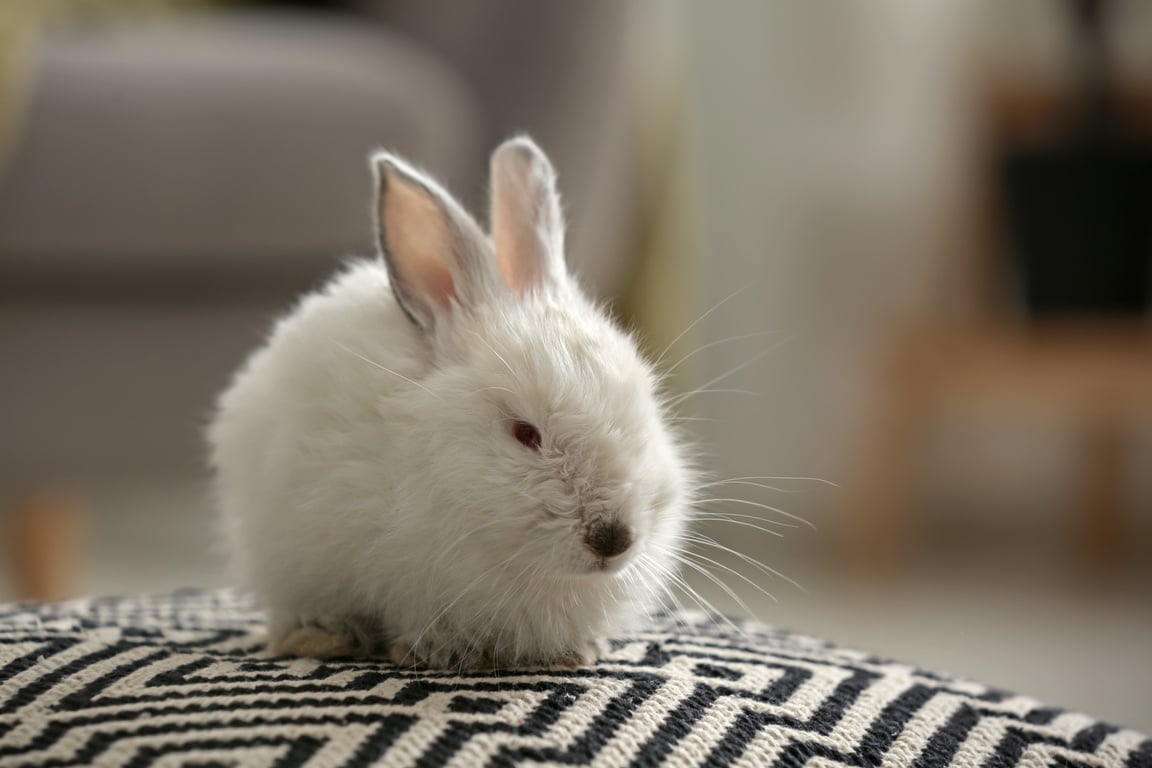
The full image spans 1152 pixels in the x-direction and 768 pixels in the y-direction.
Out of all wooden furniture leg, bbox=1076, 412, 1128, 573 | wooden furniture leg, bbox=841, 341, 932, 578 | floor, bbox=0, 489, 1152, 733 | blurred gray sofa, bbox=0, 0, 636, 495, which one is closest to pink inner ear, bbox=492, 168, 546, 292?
blurred gray sofa, bbox=0, 0, 636, 495

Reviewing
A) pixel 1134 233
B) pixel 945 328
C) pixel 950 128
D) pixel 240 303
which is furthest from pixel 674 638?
pixel 950 128

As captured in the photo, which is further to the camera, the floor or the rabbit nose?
the floor

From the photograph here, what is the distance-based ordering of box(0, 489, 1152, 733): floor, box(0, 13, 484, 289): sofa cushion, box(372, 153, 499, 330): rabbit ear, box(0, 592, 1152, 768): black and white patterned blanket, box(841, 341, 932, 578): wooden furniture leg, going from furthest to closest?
1. box(841, 341, 932, 578): wooden furniture leg
2. box(0, 489, 1152, 733): floor
3. box(0, 13, 484, 289): sofa cushion
4. box(372, 153, 499, 330): rabbit ear
5. box(0, 592, 1152, 768): black and white patterned blanket

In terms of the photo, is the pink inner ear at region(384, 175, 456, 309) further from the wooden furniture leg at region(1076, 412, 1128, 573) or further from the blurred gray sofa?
the wooden furniture leg at region(1076, 412, 1128, 573)

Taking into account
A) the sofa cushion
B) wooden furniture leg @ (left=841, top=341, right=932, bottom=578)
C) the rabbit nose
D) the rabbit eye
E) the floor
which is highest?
the sofa cushion

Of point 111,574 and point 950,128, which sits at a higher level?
point 950,128

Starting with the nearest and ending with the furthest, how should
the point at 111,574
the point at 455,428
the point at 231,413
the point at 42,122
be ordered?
the point at 455,428 < the point at 231,413 < the point at 42,122 < the point at 111,574

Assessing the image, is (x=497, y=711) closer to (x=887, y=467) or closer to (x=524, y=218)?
(x=524, y=218)

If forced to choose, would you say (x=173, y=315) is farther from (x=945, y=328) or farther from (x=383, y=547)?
(x=945, y=328)

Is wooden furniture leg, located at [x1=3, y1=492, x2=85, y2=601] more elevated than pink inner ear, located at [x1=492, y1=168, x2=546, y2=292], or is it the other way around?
pink inner ear, located at [x1=492, y1=168, x2=546, y2=292]
